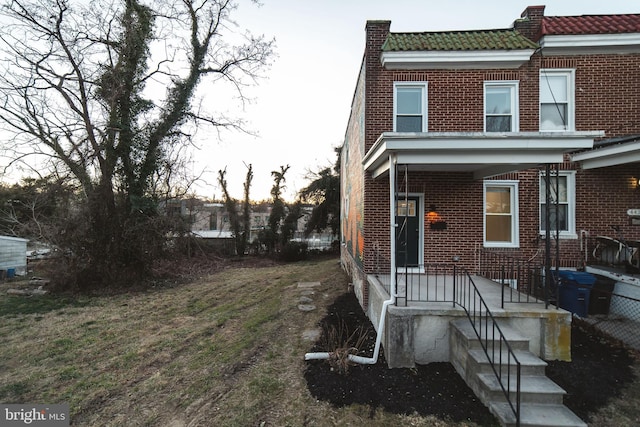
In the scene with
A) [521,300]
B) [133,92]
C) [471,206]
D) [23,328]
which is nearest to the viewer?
[521,300]

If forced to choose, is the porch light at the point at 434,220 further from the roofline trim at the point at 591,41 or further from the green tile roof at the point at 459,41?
the roofline trim at the point at 591,41

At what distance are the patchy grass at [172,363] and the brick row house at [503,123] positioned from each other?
3.05m

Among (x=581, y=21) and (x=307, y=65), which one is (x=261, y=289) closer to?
(x=307, y=65)

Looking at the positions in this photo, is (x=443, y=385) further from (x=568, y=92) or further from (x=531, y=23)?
(x=531, y=23)

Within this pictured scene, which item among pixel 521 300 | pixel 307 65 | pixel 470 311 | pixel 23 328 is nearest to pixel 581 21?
pixel 521 300

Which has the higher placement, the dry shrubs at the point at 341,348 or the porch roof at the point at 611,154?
the porch roof at the point at 611,154

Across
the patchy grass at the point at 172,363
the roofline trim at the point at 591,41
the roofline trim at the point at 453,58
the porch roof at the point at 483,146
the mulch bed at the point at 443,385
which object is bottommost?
the patchy grass at the point at 172,363

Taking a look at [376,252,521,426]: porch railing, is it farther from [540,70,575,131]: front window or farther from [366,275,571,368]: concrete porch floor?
[540,70,575,131]: front window

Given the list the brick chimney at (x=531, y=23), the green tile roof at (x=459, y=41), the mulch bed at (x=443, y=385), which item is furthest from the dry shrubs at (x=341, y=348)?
the brick chimney at (x=531, y=23)

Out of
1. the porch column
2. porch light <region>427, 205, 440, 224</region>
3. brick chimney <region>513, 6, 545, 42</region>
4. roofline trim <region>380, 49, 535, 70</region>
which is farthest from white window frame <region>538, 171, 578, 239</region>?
the porch column

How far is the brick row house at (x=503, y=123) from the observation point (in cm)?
756

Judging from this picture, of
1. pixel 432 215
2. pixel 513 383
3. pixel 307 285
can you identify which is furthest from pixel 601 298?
pixel 307 285

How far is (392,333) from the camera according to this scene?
4707mm

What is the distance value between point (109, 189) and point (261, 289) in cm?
691
